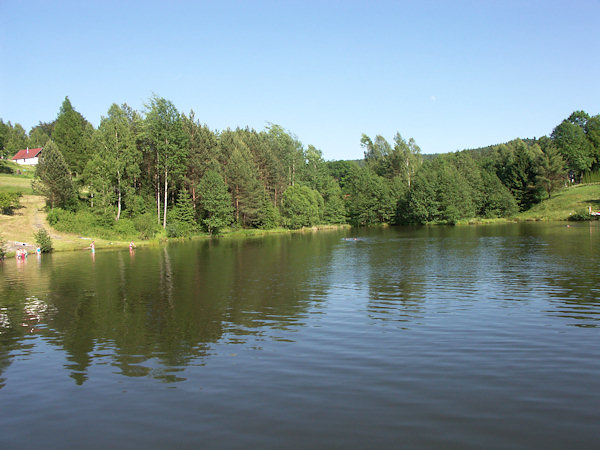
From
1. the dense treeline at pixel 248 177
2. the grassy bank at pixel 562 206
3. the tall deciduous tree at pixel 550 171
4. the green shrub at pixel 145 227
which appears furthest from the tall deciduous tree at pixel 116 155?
the tall deciduous tree at pixel 550 171

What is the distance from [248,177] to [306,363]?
3010 inches

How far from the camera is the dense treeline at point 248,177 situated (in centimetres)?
6925

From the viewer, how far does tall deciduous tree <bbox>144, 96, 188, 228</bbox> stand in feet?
243

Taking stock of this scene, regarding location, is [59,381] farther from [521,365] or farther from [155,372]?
[521,365]

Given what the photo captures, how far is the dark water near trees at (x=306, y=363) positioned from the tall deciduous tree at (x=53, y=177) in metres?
39.6

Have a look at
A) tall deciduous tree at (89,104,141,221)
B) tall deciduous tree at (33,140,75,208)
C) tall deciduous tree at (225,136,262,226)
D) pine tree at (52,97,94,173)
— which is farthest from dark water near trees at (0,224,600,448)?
Answer: pine tree at (52,97,94,173)

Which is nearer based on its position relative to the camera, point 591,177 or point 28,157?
point 591,177

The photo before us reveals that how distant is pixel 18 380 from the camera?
13039 mm

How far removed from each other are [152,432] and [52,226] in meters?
62.0

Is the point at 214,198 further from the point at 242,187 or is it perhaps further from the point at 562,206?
the point at 562,206

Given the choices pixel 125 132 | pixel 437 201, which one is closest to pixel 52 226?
pixel 125 132

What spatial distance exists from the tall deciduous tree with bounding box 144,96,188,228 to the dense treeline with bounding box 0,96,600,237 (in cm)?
18

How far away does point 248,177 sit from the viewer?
8819 centimetres

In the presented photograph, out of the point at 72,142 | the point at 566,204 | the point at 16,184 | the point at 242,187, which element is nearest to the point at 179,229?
the point at 242,187
